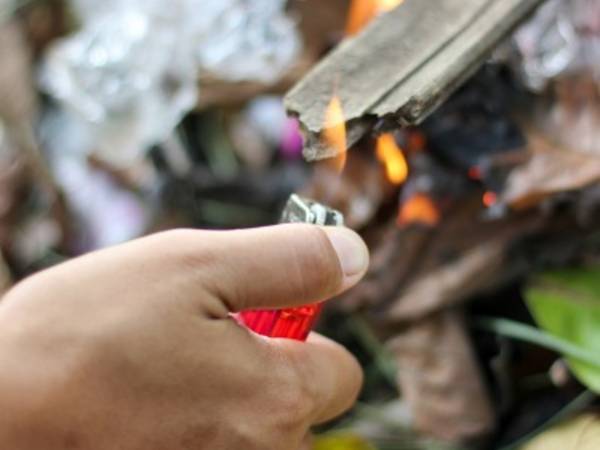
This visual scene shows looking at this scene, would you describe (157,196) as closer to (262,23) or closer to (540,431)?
(262,23)

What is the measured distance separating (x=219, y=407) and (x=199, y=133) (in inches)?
25.8

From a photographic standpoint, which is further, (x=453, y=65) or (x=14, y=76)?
(x=14, y=76)

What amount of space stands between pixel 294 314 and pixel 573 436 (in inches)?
10.7

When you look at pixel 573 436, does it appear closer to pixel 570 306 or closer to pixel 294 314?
pixel 570 306

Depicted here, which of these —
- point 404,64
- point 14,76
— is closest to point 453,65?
point 404,64

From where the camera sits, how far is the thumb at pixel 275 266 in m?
0.46

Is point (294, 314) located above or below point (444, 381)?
above

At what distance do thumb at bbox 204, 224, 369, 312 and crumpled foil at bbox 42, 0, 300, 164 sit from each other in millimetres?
485

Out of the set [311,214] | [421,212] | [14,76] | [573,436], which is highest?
[14,76]

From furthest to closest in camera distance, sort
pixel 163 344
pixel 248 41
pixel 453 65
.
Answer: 1. pixel 248 41
2. pixel 453 65
3. pixel 163 344

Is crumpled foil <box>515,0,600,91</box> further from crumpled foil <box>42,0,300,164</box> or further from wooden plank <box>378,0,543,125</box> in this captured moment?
crumpled foil <box>42,0,300,164</box>

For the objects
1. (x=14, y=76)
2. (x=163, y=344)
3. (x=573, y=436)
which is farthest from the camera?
(x=14, y=76)

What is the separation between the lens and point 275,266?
1.52ft

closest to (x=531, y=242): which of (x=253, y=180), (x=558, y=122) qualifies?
(x=558, y=122)
